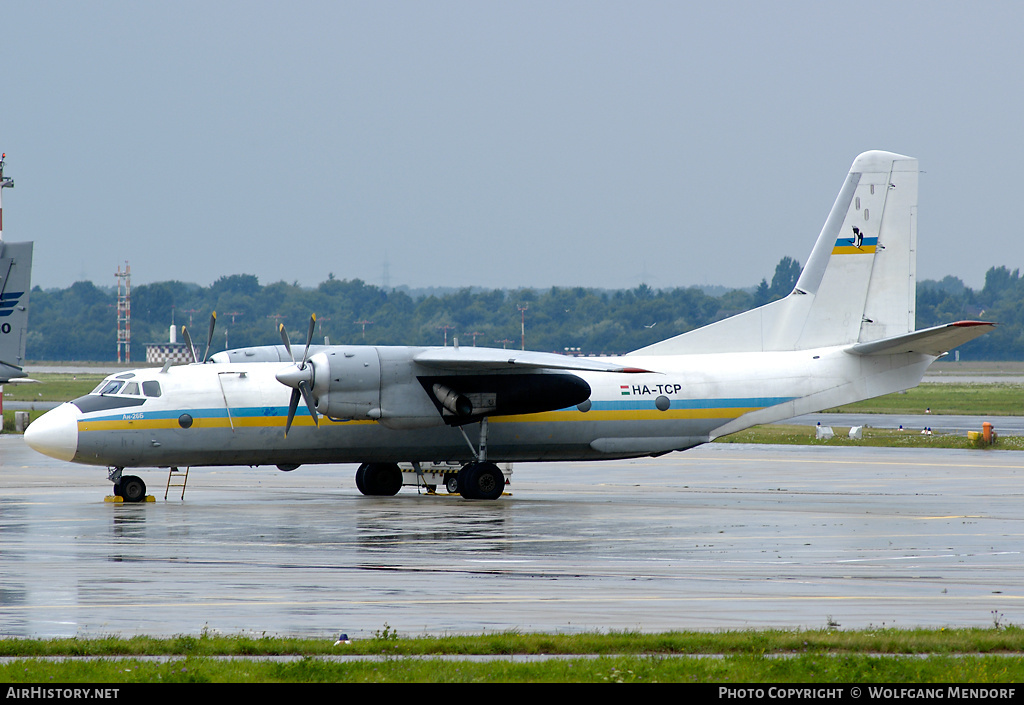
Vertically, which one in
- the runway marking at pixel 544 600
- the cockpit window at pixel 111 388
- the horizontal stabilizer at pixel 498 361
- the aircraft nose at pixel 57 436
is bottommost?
the runway marking at pixel 544 600

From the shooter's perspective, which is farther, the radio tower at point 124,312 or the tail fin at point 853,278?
the radio tower at point 124,312

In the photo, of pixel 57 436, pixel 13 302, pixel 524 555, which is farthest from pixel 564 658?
pixel 13 302

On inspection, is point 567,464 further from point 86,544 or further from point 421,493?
point 86,544

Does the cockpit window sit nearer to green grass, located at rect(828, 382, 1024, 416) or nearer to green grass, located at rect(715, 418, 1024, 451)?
green grass, located at rect(715, 418, 1024, 451)

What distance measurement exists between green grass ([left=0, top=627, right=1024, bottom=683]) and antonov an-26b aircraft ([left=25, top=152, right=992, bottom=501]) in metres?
14.2

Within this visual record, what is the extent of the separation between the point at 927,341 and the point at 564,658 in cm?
2010

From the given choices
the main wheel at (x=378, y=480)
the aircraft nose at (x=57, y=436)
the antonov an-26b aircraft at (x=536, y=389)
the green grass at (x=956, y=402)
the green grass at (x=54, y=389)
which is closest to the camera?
the aircraft nose at (x=57, y=436)

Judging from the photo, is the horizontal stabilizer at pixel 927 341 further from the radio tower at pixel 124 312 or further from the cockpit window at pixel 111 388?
the radio tower at pixel 124 312

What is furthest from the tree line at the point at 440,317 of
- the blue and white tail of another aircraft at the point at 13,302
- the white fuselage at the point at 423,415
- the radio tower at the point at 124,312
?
the white fuselage at the point at 423,415

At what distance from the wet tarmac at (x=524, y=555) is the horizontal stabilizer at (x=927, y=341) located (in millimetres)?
3316

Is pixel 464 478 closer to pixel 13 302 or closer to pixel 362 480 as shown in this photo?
pixel 362 480

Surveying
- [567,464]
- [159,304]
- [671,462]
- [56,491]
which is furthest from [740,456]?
[159,304]

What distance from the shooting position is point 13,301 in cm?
3238

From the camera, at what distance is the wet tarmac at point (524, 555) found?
1219cm
